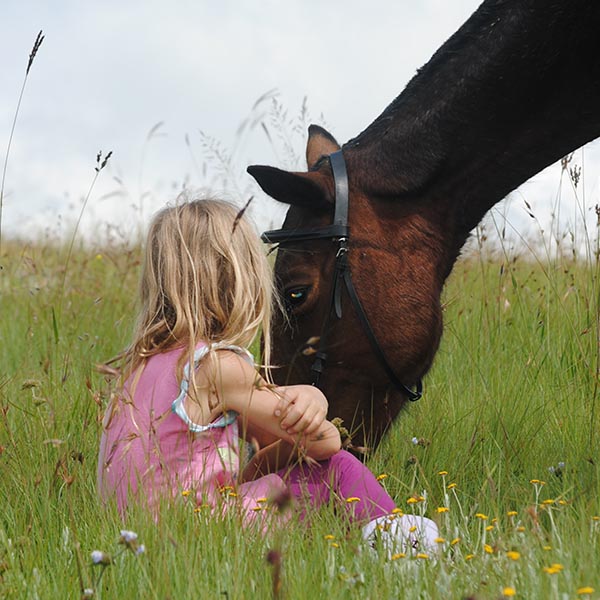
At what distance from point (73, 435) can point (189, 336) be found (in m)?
1.10

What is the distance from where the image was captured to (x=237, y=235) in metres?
3.57

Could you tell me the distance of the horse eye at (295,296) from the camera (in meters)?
4.09

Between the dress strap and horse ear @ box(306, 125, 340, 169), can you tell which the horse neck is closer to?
horse ear @ box(306, 125, 340, 169)

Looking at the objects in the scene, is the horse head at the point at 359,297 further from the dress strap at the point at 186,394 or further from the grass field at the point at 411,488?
the dress strap at the point at 186,394

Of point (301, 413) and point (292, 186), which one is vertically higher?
point (292, 186)

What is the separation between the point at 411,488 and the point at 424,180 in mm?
1549

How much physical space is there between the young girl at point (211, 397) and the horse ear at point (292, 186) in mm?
384

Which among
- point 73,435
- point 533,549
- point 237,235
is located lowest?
point 533,549

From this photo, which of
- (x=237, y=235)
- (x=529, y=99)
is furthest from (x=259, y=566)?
(x=529, y=99)

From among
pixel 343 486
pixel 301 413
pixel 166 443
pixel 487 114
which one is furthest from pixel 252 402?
pixel 487 114

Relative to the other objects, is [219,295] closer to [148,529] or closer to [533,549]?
[148,529]

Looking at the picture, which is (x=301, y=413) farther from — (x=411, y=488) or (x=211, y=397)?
(x=411, y=488)

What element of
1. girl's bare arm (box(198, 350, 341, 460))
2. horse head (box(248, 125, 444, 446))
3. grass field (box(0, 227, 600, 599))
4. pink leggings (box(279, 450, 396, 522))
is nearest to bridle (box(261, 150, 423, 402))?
horse head (box(248, 125, 444, 446))

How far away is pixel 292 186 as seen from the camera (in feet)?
13.2
